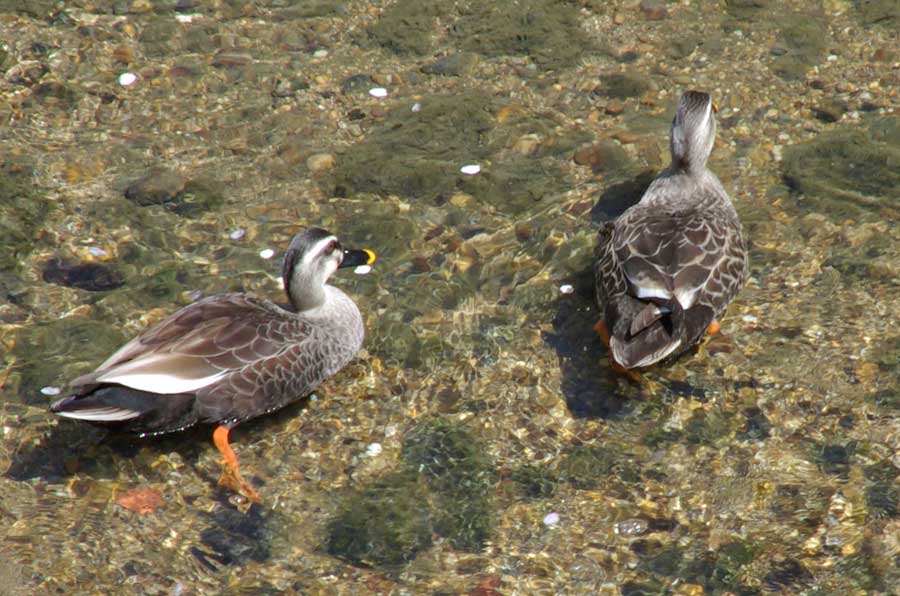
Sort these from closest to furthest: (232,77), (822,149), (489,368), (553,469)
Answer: (553,469), (489,368), (822,149), (232,77)

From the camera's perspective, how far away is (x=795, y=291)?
7.48m

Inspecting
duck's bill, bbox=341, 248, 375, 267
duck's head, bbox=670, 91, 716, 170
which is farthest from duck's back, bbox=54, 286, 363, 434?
duck's head, bbox=670, 91, 716, 170

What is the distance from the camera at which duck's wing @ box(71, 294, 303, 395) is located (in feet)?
20.4

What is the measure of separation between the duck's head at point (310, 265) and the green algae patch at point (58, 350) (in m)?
1.22

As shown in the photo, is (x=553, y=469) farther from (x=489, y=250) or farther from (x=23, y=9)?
(x=23, y=9)

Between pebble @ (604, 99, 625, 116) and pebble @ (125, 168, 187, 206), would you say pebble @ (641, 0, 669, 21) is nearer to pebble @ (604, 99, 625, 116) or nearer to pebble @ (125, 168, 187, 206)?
pebble @ (604, 99, 625, 116)

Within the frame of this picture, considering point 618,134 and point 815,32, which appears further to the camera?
point 815,32

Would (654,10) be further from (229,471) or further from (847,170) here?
(229,471)

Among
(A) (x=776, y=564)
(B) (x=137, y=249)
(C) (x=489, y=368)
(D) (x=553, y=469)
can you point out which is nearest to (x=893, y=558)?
(A) (x=776, y=564)

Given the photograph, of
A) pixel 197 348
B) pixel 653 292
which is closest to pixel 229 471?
Answer: pixel 197 348

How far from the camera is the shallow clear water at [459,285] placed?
19.8 ft

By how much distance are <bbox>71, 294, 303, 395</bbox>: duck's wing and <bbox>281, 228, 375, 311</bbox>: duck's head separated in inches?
7.7

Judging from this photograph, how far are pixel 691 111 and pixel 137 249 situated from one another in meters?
3.97

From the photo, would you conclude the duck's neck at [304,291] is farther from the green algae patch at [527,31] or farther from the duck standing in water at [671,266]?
the green algae patch at [527,31]
